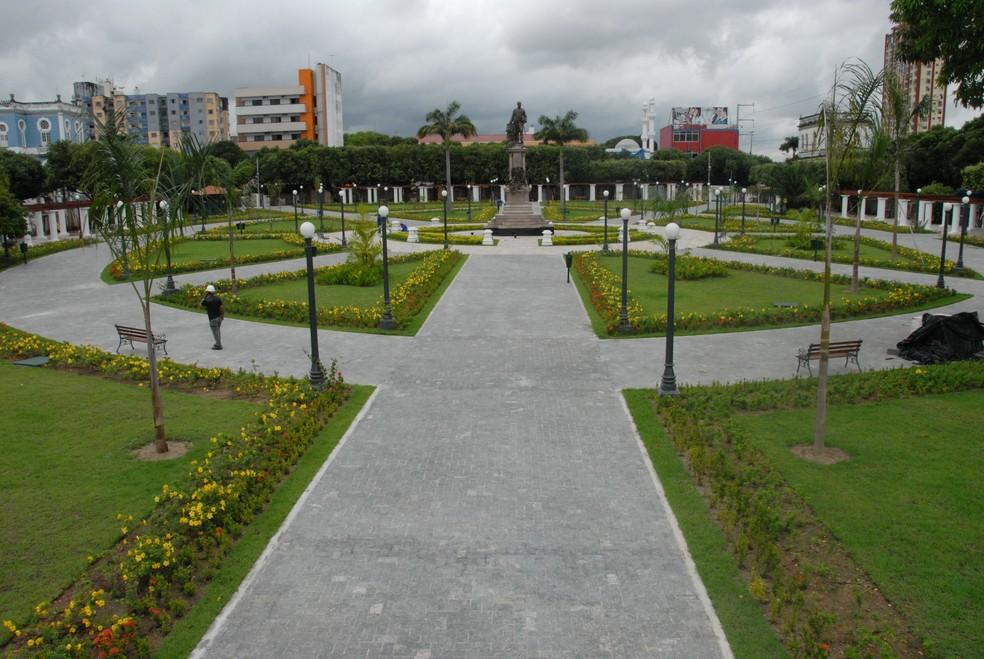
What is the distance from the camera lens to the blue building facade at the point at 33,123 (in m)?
70.8

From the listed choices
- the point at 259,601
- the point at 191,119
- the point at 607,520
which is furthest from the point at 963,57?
the point at 191,119

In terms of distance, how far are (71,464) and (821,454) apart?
31.6 feet

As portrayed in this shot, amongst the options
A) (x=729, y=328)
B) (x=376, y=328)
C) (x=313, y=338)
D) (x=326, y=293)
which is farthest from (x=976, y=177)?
(x=313, y=338)

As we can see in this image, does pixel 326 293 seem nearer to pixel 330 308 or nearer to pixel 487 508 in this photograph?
pixel 330 308

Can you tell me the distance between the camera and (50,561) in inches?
293

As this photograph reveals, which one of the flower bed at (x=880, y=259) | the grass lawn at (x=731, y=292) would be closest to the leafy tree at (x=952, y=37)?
the grass lawn at (x=731, y=292)

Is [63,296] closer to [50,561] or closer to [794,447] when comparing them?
[50,561]

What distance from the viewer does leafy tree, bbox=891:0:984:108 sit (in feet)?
41.7

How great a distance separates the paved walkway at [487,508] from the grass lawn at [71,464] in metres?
1.83

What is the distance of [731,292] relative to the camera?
2309 centimetres

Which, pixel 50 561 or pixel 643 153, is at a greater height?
pixel 643 153

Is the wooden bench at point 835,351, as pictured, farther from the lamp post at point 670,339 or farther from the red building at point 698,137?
the red building at point 698,137

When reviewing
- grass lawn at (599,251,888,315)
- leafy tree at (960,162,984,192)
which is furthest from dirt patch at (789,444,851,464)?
leafy tree at (960,162,984,192)

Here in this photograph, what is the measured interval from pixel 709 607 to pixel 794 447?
432 cm
